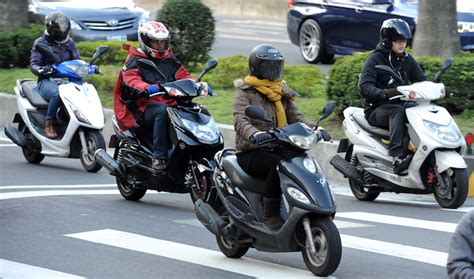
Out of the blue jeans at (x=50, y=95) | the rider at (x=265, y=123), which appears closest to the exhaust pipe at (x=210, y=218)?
the rider at (x=265, y=123)

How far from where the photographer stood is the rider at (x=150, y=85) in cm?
1155

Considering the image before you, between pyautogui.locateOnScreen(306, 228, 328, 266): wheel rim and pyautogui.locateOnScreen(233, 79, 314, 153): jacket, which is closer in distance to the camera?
pyautogui.locateOnScreen(306, 228, 328, 266): wheel rim

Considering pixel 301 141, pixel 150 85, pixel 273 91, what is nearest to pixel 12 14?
pixel 150 85

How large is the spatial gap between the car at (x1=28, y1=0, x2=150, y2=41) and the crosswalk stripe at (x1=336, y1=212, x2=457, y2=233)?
13244mm

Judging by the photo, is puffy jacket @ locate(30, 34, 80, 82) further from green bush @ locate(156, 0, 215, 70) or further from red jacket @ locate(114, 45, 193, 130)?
green bush @ locate(156, 0, 215, 70)

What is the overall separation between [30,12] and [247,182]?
47.7 feet

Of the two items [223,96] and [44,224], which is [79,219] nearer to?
[44,224]

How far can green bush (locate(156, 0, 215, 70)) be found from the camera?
1895 cm

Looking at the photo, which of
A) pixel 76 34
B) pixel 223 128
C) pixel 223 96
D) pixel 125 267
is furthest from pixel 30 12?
pixel 125 267

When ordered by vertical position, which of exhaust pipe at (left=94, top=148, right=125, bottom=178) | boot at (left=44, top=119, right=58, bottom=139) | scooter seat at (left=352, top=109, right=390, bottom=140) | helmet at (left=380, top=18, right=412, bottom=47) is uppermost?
helmet at (left=380, top=18, right=412, bottom=47)

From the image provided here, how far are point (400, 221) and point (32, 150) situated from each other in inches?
225

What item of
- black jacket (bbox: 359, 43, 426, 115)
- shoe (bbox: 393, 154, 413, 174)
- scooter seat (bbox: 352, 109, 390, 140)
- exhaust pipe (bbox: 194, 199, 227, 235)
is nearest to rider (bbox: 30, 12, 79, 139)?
scooter seat (bbox: 352, 109, 390, 140)

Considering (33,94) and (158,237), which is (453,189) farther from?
(33,94)

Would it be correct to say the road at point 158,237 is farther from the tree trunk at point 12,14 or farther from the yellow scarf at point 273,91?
the tree trunk at point 12,14
